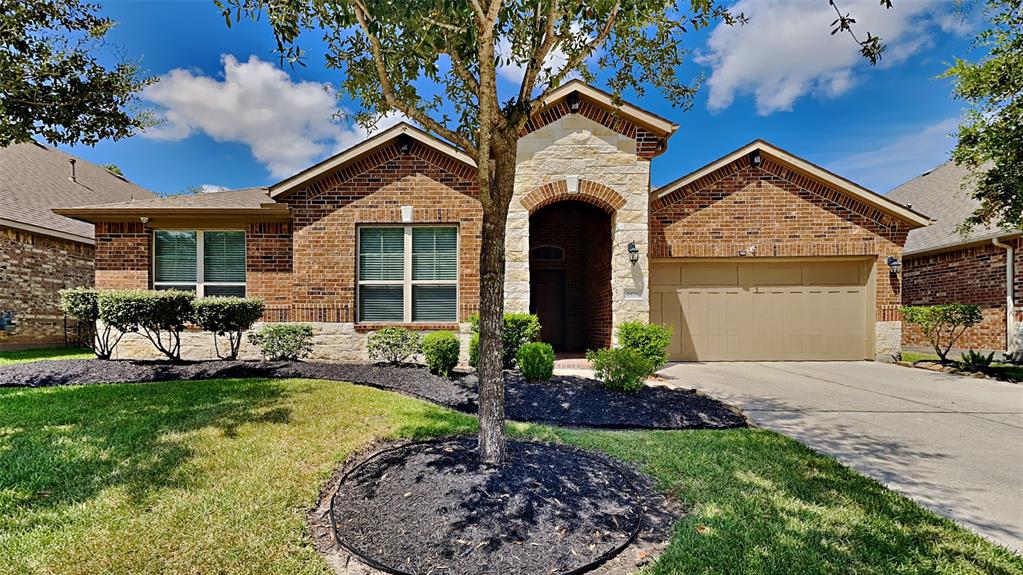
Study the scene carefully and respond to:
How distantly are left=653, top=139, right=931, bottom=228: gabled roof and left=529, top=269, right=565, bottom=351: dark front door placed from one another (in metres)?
3.36

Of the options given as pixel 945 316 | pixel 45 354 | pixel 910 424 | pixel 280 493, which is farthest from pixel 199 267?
pixel 945 316

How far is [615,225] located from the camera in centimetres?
880

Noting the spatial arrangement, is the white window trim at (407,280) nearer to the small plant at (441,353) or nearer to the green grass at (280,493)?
the small plant at (441,353)

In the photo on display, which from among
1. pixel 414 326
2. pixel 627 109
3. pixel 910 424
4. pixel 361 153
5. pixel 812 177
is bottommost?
pixel 910 424

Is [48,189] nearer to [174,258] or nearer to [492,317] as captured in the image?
[174,258]

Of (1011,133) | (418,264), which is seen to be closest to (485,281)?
(418,264)

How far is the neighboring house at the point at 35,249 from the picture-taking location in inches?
421

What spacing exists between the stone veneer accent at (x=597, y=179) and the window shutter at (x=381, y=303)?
222 cm

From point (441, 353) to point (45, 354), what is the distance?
10441 mm

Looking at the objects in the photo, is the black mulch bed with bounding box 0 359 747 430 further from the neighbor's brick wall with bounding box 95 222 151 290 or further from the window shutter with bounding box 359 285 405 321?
the neighbor's brick wall with bounding box 95 222 151 290

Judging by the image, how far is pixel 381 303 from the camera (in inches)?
345

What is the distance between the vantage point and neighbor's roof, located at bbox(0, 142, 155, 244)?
37.2 feet

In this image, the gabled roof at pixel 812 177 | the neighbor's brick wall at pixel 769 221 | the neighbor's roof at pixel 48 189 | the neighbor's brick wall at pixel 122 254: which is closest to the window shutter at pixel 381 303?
the neighbor's brick wall at pixel 122 254

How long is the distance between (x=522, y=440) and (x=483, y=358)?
1255 millimetres
